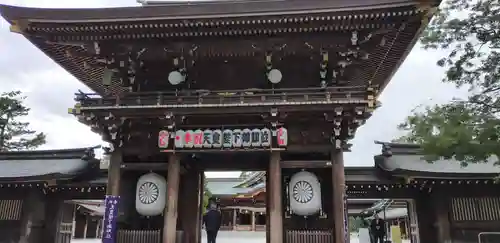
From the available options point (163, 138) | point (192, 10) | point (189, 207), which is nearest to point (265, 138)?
point (163, 138)

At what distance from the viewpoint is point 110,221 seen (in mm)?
9742

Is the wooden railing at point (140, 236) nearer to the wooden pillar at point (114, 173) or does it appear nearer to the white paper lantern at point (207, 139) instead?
the wooden pillar at point (114, 173)

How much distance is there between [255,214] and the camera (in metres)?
32.9

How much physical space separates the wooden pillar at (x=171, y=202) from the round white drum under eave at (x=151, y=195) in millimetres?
547

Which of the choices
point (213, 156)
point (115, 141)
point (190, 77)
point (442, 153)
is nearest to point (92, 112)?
point (115, 141)

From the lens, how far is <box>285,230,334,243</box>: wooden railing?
9.83 m

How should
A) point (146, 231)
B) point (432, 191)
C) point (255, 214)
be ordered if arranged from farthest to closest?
1. point (255, 214)
2. point (432, 191)
3. point (146, 231)

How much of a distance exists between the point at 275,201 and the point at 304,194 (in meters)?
0.96

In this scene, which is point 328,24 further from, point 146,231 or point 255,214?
point 255,214

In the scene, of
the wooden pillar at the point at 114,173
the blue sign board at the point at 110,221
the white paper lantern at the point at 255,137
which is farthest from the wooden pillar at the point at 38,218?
the white paper lantern at the point at 255,137

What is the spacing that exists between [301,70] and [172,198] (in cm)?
498

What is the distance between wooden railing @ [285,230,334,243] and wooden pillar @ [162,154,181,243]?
9.67 ft

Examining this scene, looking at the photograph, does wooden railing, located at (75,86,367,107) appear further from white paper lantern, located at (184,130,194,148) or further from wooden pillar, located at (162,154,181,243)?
wooden pillar, located at (162,154,181,243)

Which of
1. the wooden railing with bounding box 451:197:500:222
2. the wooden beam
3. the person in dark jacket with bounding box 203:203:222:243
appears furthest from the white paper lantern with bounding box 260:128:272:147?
the wooden railing with bounding box 451:197:500:222
